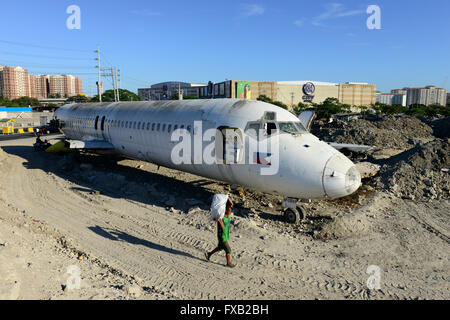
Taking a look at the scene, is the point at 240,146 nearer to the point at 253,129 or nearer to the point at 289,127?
the point at 253,129

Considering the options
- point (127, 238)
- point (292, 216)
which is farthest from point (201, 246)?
point (292, 216)

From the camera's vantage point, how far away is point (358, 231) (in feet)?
35.5

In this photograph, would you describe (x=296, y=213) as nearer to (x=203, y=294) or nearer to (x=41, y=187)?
(x=203, y=294)

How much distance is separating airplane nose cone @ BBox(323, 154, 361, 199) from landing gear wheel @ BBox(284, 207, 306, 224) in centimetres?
154

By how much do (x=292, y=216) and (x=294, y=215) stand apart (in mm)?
90

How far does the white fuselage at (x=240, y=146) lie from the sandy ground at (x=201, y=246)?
1.38 metres

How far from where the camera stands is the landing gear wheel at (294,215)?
11.4 m

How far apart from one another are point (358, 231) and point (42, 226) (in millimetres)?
10236

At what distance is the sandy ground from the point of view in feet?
24.3

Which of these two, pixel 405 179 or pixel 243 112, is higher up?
pixel 243 112

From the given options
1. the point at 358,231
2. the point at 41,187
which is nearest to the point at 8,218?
the point at 41,187

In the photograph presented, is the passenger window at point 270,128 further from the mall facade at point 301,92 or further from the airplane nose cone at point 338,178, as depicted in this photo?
the mall facade at point 301,92
